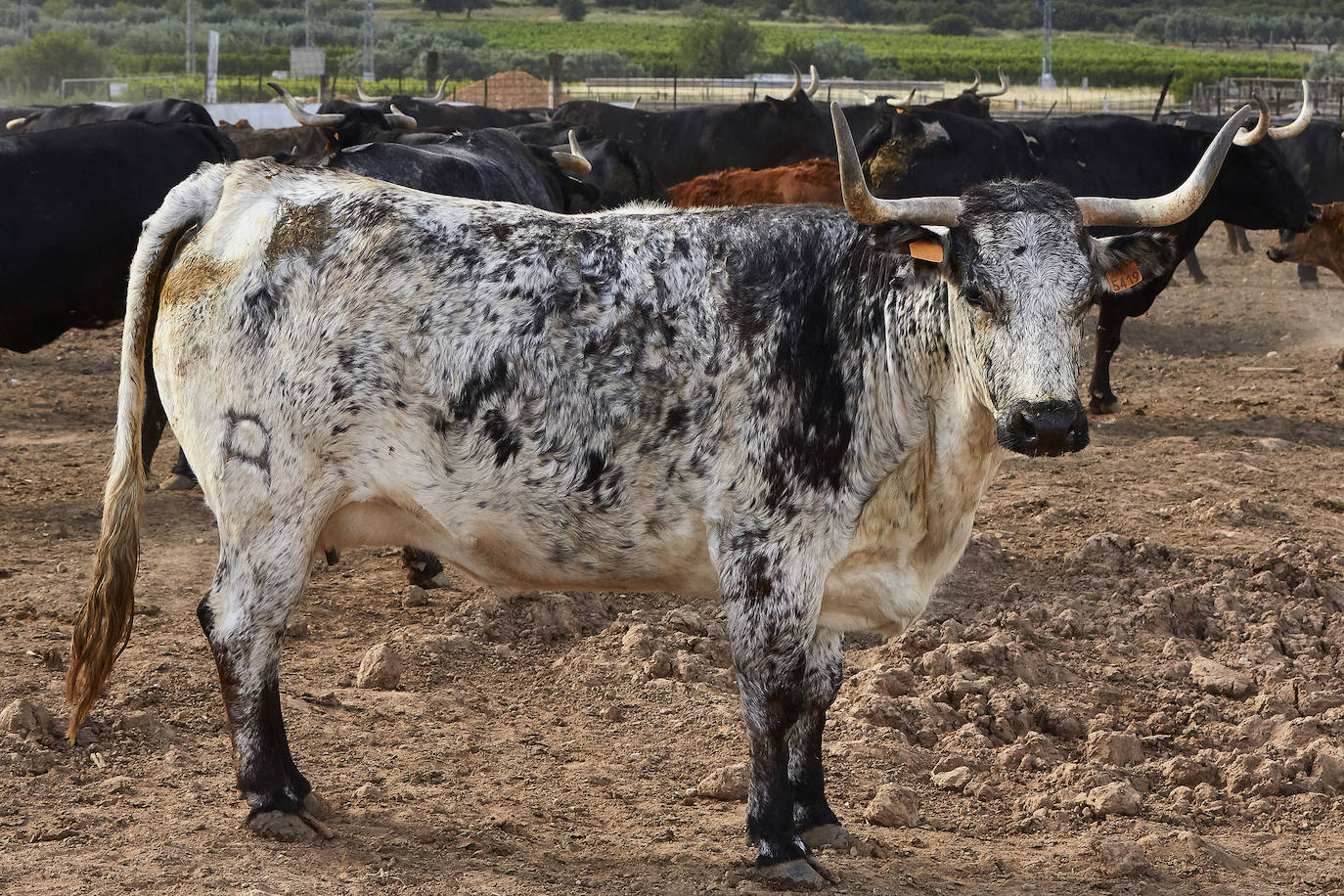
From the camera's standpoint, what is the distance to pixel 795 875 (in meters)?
3.91

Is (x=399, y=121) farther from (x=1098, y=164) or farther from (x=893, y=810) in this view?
(x=893, y=810)

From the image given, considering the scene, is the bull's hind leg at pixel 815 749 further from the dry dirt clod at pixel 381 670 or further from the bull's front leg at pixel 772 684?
the dry dirt clod at pixel 381 670

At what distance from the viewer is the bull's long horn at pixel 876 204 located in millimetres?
3754

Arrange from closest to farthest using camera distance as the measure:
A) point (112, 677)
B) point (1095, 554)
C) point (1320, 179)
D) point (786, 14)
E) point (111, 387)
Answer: point (112, 677) < point (1095, 554) < point (111, 387) < point (1320, 179) < point (786, 14)

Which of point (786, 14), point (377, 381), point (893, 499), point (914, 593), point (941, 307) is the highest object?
point (786, 14)

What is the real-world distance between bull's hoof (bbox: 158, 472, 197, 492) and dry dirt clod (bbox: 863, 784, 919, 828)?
199 inches

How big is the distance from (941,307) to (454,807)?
224 centimetres

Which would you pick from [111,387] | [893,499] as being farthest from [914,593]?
[111,387]

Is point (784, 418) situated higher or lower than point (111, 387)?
higher

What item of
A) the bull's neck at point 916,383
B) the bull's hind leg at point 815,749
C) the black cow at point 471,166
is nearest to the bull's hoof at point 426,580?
the black cow at point 471,166

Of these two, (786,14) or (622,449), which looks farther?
(786,14)

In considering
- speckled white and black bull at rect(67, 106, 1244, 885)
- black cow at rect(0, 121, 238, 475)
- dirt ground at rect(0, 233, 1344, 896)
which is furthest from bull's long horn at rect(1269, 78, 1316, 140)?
black cow at rect(0, 121, 238, 475)

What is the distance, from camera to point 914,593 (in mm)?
4113

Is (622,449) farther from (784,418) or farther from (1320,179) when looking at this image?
(1320,179)
